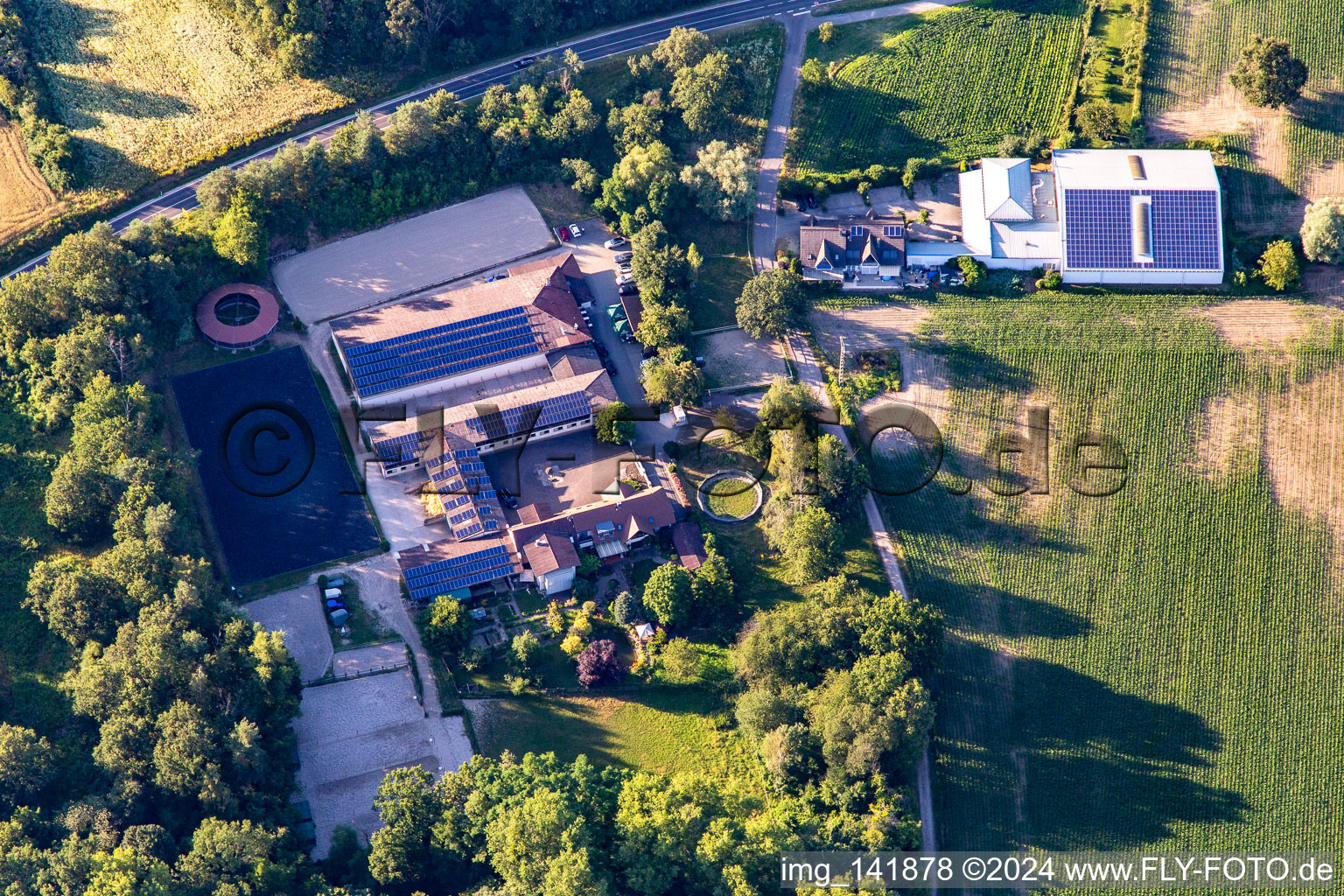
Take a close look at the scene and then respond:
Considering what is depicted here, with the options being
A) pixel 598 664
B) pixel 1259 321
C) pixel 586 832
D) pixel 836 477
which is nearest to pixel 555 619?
pixel 598 664

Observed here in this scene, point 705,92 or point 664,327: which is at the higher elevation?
point 705,92

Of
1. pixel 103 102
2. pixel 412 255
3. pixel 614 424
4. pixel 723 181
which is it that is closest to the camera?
pixel 614 424

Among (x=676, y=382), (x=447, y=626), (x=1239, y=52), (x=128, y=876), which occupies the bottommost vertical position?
(x=128, y=876)

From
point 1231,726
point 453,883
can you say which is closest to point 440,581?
point 453,883

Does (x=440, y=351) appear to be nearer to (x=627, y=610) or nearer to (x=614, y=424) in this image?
(x=614, y=424)

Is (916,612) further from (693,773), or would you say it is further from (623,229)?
(623,229)

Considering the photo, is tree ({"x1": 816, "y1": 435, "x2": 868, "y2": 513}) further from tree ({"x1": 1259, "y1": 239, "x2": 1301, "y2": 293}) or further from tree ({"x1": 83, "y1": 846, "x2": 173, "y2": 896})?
tree ({"x1": 83, "y1": 846, "x2": 173, "y2": 896})
